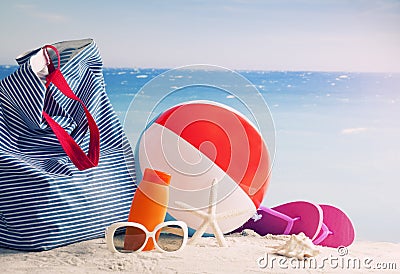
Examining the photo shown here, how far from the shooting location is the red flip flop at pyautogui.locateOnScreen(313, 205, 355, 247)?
2.12 metres

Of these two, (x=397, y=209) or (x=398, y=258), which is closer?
(x=398, y=258)

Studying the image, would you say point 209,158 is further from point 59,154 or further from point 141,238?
point 59,154

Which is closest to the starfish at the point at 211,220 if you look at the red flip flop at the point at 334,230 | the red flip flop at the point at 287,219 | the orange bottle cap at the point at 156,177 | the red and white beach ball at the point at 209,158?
the red and white beach ball at the point at 209,158

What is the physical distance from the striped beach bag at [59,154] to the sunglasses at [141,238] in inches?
6.3

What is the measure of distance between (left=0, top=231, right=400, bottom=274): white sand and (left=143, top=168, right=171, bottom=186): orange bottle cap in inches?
8.7

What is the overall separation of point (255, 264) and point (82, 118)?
2.59 ft

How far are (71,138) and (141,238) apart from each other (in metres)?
0.39

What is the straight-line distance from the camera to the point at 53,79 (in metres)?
1.98

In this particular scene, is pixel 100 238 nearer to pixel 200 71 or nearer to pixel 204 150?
pixel 204 150

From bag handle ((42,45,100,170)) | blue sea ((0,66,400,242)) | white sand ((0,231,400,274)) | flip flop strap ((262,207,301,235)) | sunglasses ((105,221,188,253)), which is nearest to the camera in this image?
white sand ((0,231,400,274))

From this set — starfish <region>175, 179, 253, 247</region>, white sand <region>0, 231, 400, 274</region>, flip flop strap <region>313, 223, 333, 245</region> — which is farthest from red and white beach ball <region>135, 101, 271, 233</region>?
flip flop strap <region>313, 223, 333, 245</region>

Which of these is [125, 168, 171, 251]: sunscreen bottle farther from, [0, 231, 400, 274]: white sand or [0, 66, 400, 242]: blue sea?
[0, 66, 400, 242]: blue sea

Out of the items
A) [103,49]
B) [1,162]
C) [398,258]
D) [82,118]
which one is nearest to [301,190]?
[398,258]

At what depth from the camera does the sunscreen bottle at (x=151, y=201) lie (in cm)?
190
